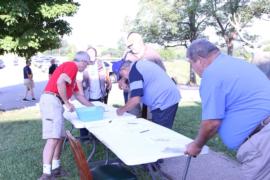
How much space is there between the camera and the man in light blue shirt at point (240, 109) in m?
2.63

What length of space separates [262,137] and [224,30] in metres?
23.9

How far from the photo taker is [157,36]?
2573cm

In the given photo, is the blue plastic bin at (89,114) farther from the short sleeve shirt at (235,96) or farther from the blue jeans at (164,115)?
the short sleeve shirt at (235,96)

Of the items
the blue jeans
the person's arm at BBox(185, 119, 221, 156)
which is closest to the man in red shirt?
the blue jeans

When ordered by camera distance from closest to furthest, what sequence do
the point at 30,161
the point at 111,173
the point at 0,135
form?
1. the point at 111,173
2. the point at 30,161
3. the point at 0,135

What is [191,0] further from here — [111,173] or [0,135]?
[111,173]

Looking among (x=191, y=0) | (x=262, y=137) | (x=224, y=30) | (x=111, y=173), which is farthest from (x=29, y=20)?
(x=224, y=30)

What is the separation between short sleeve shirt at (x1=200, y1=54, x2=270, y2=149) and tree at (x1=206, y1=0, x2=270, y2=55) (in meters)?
20.7

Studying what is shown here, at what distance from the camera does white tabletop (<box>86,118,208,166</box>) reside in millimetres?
3036

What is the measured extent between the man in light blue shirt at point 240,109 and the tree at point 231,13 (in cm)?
2074

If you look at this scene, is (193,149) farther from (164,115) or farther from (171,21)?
(171,21)

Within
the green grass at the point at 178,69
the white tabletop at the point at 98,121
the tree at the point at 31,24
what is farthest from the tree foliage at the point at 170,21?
the white tabletop at the point at 98,121

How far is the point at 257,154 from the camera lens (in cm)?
268

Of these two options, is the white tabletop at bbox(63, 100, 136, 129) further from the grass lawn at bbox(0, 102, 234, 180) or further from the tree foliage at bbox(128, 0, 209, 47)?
the tree foliage at bbox(128, 0, 209, 47)
